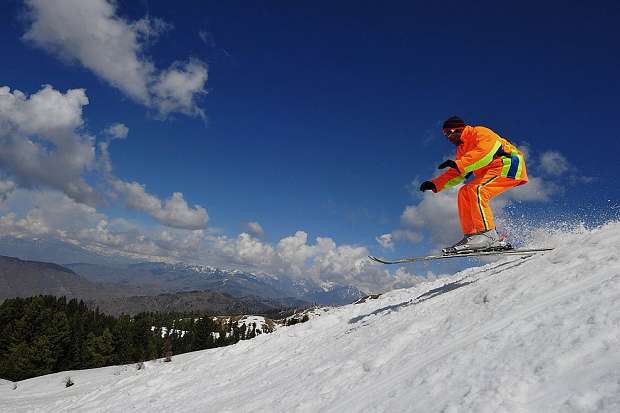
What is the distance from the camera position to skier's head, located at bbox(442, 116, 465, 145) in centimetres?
1035

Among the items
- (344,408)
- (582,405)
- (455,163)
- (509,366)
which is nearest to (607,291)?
(509,366)

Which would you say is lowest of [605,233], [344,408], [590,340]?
[344,408]

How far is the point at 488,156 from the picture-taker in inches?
384

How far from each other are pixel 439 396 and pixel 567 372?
1173 mm

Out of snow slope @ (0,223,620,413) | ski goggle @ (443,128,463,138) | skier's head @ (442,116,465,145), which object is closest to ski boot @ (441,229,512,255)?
snow slope @ (0,223,620,413)

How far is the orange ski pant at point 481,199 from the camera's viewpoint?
9.74 m

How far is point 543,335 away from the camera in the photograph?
424 centimetres

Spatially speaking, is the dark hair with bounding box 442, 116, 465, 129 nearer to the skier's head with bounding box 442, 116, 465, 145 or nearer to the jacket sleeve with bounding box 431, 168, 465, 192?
the skier's head with bounding box 442, 116, 465, 145

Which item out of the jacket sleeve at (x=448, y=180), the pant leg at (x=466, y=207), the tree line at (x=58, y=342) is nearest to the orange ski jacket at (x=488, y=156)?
the jacket sleeve at (x=448, y=180)

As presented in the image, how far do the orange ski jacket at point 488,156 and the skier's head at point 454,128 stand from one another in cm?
14

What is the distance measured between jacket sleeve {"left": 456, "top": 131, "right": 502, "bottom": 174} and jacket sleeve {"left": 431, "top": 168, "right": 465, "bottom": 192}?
62cm

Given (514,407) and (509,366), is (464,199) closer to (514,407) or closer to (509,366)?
(509,366)

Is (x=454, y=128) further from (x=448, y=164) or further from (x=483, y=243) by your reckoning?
(x=483, y=243)

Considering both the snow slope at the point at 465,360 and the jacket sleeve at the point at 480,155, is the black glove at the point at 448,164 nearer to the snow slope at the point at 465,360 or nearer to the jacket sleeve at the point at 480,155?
the jacket sleeve at the point at 480,155
